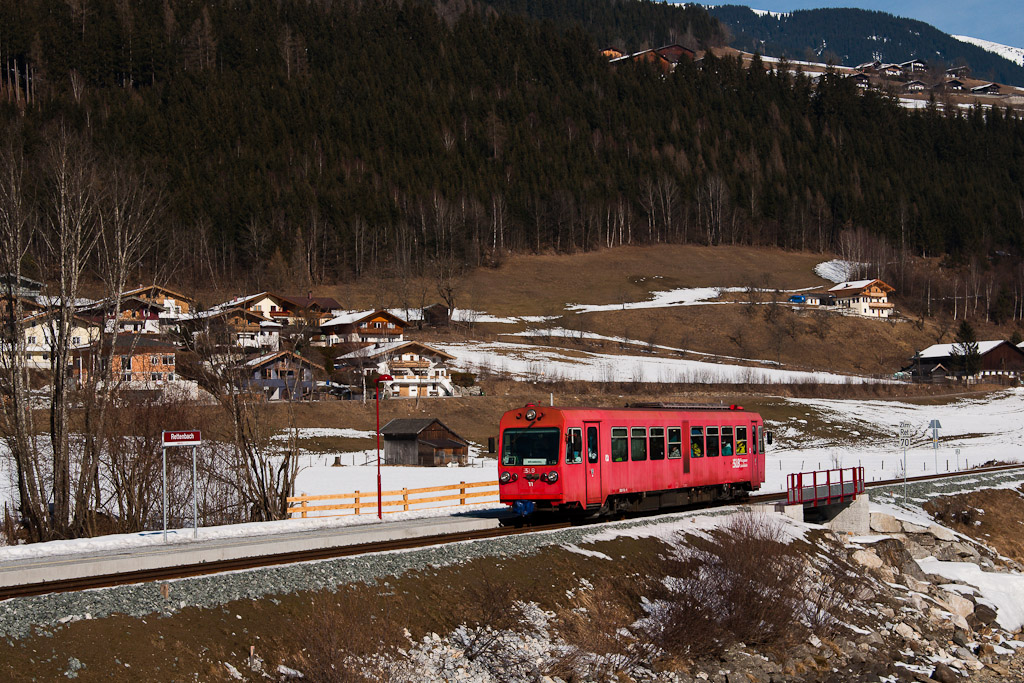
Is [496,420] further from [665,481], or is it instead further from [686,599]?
[686,599]

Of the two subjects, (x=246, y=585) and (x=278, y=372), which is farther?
(x=278, y=372)

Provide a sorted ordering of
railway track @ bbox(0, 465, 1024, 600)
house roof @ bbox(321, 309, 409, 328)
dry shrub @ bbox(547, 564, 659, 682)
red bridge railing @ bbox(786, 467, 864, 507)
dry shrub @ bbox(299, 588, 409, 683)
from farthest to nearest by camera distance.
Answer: house roof @ bbox(321, 309, 409, 328) < red bridge railing @ bbox(786, 467, 864, 507) < dry shrub @ bbox(547, 564, 659, 682) < railway track @ bbox(0, 465, 1024, 600) < dry shrub @ bbox(299, 588, 409, 683)

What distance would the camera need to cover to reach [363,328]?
11725 cm

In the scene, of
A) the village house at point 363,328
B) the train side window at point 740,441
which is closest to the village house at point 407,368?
the village house at point 363,328

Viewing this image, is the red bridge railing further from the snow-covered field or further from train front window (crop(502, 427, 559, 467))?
train front window (crop(502, 427, 559, 467))

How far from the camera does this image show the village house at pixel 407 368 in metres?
95.8

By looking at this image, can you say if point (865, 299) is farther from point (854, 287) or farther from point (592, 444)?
point (592, 444)

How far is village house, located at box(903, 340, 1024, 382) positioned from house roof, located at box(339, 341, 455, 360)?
2496 inches

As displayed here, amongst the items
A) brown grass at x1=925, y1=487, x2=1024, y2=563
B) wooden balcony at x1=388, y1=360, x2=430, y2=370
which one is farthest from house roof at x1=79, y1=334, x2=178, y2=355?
brown grass at x1=925, y1=487, x2=1024, y2=563

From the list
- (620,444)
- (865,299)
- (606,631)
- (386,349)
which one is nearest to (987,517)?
(620,444)

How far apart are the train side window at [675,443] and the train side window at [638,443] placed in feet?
5.35

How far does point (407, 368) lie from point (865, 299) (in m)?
82.9

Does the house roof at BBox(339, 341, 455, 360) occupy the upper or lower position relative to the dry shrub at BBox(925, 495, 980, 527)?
upper

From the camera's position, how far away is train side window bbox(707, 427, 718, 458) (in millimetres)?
33750
